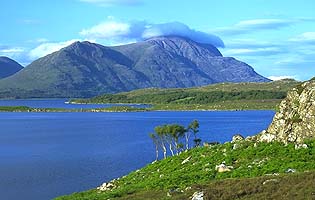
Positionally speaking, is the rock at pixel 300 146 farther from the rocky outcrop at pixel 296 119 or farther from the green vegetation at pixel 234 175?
the rocky outcrop at pixel 296 119

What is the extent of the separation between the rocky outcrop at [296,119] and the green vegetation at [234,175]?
1335 mm

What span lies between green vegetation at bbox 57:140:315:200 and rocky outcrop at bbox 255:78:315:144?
1.33 meters

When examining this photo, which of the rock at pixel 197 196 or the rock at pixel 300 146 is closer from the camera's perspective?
the rock at pixel 197 196

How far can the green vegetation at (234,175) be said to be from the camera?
27.8m

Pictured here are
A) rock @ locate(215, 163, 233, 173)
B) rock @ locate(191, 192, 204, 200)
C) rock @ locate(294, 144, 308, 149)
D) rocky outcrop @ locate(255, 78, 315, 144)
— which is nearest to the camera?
rock @ locate(191, 192, 204, 200)

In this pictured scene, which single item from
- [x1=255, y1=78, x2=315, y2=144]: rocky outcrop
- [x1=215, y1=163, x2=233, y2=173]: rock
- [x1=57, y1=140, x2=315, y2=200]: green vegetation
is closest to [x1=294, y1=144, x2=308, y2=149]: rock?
[x1=57, y1=140, x2=315, y2=200]: green vegetation

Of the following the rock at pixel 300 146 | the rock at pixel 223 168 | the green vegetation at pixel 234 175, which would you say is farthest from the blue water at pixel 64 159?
the rock at pixel 300 146

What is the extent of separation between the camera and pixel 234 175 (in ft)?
120

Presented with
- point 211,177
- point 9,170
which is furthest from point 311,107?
point 9,170

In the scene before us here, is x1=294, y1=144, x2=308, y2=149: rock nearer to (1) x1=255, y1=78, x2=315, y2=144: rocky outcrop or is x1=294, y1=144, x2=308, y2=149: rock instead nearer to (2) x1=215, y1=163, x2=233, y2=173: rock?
(1) x1=255, y1=78, x2=315, y2=144: rocky outcrop

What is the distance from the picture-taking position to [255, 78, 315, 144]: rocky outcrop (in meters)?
42.5

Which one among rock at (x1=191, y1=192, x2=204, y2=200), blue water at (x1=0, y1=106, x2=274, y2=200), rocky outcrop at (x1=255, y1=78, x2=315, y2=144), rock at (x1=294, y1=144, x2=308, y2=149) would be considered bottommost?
blue water at (x1=0, y1=106, x2=274, y2=200)

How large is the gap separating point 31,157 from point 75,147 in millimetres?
21473

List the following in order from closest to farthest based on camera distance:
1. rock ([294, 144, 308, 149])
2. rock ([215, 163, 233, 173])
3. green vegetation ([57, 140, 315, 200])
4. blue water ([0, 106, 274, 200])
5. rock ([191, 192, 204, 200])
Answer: green vegetation ([57, 140, 315, 200])
rock ([191, 192, 204, 200])
rock ([215, 163, 233, 173])
rock ([294, 144, 308, 149])
blue water ([0, 106, 274, 200])
